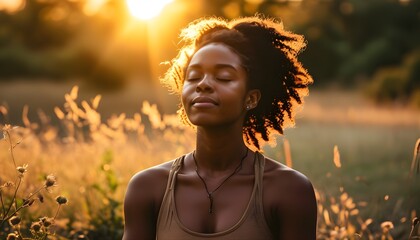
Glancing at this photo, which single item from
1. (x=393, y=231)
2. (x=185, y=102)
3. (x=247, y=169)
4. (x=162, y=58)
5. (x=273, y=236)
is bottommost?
(x=393, y=231)

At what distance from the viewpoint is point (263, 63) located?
340 cm

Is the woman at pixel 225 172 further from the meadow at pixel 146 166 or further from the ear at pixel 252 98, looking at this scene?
the meadow at pixel 146 166

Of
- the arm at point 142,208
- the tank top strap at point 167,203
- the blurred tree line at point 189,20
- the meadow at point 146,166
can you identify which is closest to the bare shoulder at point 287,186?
the tank top strap at point 167,203

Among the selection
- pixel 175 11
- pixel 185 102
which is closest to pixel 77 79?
pixel 175 11

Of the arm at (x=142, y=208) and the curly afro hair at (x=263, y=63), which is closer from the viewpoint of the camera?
the arm at (x=142, y=208)

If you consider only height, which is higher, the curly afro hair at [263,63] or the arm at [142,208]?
the curly afro hair at [263,63]

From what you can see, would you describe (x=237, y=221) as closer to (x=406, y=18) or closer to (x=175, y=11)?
(x=175, y=11)

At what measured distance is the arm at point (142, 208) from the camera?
314 centimetres

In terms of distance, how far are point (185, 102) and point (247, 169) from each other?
425mm

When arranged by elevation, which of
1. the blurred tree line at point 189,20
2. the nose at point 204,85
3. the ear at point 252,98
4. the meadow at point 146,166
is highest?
the blurred tree line at point 189,20

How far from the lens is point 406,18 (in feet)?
113

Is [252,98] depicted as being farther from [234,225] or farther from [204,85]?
[234,225]

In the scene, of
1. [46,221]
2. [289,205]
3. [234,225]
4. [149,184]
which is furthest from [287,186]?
[46,221]

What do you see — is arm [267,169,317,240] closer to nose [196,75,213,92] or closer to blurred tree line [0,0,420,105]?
nose [196,75,213,92]
